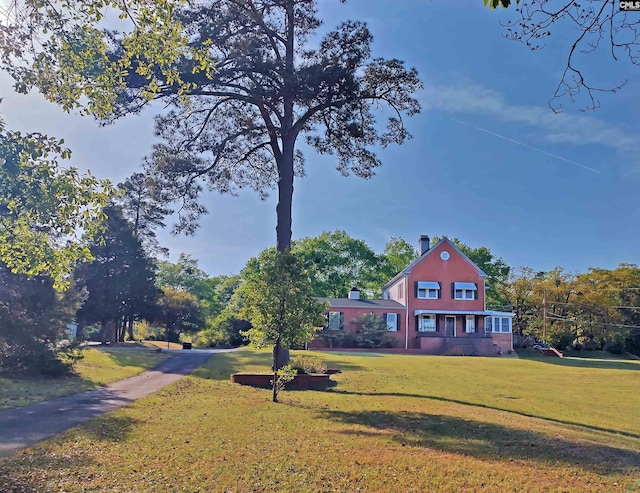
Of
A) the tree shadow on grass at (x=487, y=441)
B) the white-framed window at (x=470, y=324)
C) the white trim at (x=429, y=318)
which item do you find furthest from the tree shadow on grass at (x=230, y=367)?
the white-framed window at (x=470, y=324)

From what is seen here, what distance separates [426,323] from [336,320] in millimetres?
7814

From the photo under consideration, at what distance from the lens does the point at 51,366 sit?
56.6 feet

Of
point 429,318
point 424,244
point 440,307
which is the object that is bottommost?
point 429,318

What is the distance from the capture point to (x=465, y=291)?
43.3 m

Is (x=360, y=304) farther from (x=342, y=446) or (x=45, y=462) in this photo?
(x=45, y=462)

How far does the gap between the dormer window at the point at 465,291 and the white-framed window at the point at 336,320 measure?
9958mm

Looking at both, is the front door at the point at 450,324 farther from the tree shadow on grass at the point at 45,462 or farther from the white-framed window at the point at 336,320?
the tree shadow on grass at the point at 45,462

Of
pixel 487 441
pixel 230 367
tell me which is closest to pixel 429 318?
pixel 230 367

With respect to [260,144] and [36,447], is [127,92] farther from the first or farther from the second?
[36,447]

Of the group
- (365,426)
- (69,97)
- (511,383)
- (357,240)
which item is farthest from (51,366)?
(357,240)

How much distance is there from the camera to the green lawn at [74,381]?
1289 centimetres

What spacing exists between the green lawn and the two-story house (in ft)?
69.6

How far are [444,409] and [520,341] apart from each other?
3910cm

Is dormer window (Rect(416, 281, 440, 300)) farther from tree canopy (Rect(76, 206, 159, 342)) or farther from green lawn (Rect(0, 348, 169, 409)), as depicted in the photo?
green lawn (Rect(0, 348, 169, 409))
